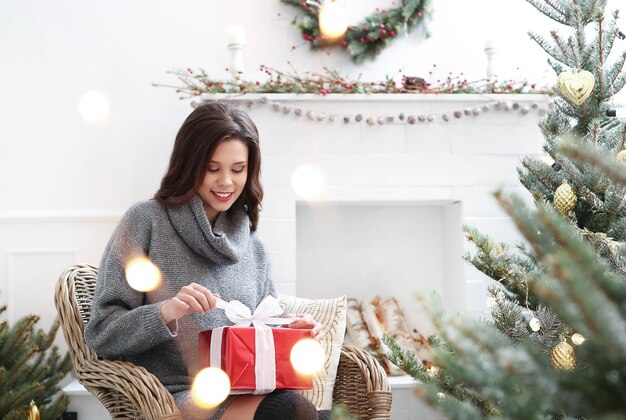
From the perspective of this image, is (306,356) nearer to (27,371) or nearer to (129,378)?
(129,378)

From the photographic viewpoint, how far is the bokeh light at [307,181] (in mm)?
2797

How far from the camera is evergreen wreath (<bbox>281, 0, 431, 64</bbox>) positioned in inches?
118

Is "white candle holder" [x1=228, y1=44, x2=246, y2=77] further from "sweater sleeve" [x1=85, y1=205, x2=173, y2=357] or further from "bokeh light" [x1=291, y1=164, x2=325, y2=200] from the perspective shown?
"sweater sleeve" [x1=85, y1=205, x2=173, y2=357]

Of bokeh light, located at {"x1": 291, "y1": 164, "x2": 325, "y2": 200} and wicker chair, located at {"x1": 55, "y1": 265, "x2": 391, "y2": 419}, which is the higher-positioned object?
bokeh light, located at {"x1": 291, "y1": 164, "x2": 325, "y2": 200}

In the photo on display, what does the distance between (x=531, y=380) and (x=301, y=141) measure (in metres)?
2.44

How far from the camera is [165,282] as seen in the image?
1725mm

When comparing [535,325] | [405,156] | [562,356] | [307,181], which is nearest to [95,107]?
[307,181]

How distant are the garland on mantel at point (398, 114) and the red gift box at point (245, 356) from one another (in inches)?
55.5

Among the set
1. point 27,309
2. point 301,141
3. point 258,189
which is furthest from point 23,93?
point 258,189

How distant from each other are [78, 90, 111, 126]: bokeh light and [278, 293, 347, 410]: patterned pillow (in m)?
1.35

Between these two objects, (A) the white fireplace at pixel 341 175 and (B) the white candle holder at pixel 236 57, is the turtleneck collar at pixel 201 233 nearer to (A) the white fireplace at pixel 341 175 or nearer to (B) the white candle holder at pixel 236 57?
(A) the white fireplace at pixel 341 175

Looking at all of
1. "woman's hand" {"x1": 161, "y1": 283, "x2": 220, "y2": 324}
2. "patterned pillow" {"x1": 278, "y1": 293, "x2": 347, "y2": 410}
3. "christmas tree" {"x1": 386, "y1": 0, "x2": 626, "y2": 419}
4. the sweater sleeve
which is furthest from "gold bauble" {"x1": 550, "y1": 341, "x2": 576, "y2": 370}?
the sweater sleeve

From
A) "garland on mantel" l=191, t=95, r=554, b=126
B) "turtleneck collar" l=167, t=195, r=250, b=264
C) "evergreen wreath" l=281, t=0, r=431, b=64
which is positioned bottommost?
"turtleneck collar" l=167, t=195, r=250, b=264

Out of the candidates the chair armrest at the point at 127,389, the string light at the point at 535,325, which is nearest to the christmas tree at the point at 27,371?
the chair armrest at the point at 127,389
